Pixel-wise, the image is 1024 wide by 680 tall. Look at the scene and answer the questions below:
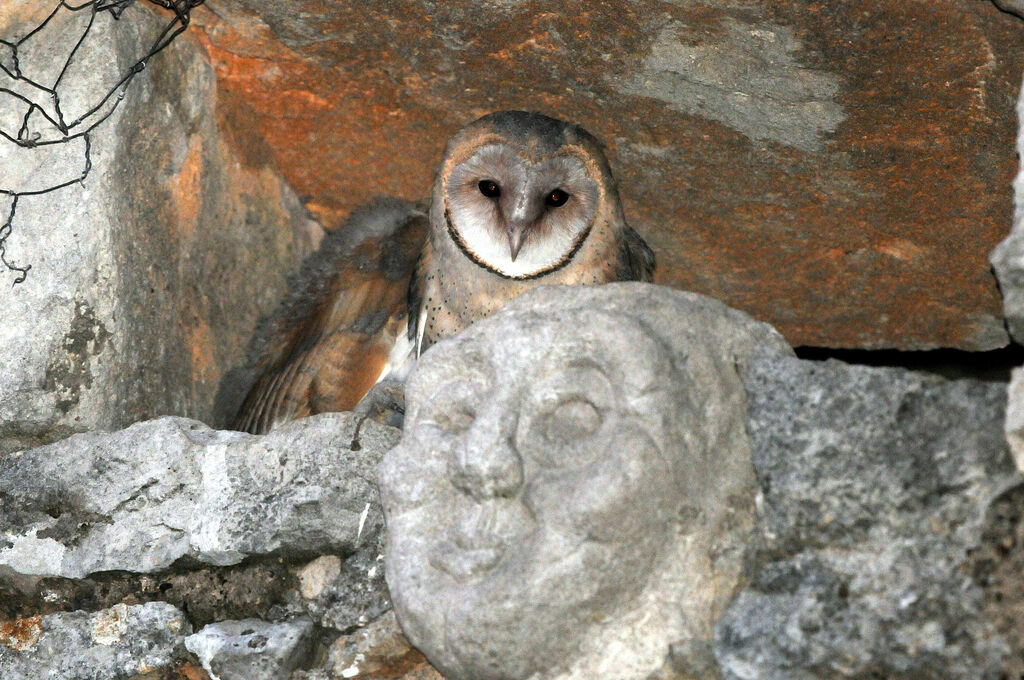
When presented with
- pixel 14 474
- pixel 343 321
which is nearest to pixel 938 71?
pixel 343 321

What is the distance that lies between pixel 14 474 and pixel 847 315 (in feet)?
6.40

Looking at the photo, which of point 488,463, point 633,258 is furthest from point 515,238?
point 488,463

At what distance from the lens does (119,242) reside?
8.31ft

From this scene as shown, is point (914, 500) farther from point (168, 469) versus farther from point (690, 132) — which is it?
point (168, 469)

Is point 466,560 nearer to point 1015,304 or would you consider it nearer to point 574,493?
point 574,493

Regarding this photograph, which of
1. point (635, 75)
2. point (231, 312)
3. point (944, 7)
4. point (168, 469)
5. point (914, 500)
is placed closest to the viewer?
point (914, 500)

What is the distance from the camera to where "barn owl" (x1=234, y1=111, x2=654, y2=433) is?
266cm

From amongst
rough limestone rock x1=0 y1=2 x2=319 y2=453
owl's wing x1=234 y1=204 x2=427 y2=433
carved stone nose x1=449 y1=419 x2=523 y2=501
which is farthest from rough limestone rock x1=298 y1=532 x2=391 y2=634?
owl's wing x1=234 y1=204 x2=427 y2=433

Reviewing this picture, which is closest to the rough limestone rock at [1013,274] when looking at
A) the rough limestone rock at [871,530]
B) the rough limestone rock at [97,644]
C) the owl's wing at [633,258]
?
the rough limestone rock at [871,530]

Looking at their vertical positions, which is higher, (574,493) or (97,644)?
(574,493)

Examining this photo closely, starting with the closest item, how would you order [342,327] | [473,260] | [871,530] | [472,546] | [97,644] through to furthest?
[871,530] → [472,546] → [97,644] → [473,260] → [342,327]

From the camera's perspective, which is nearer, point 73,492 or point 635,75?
point 73,492

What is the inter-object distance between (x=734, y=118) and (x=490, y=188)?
550 mm

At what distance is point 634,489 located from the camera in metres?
1.74
